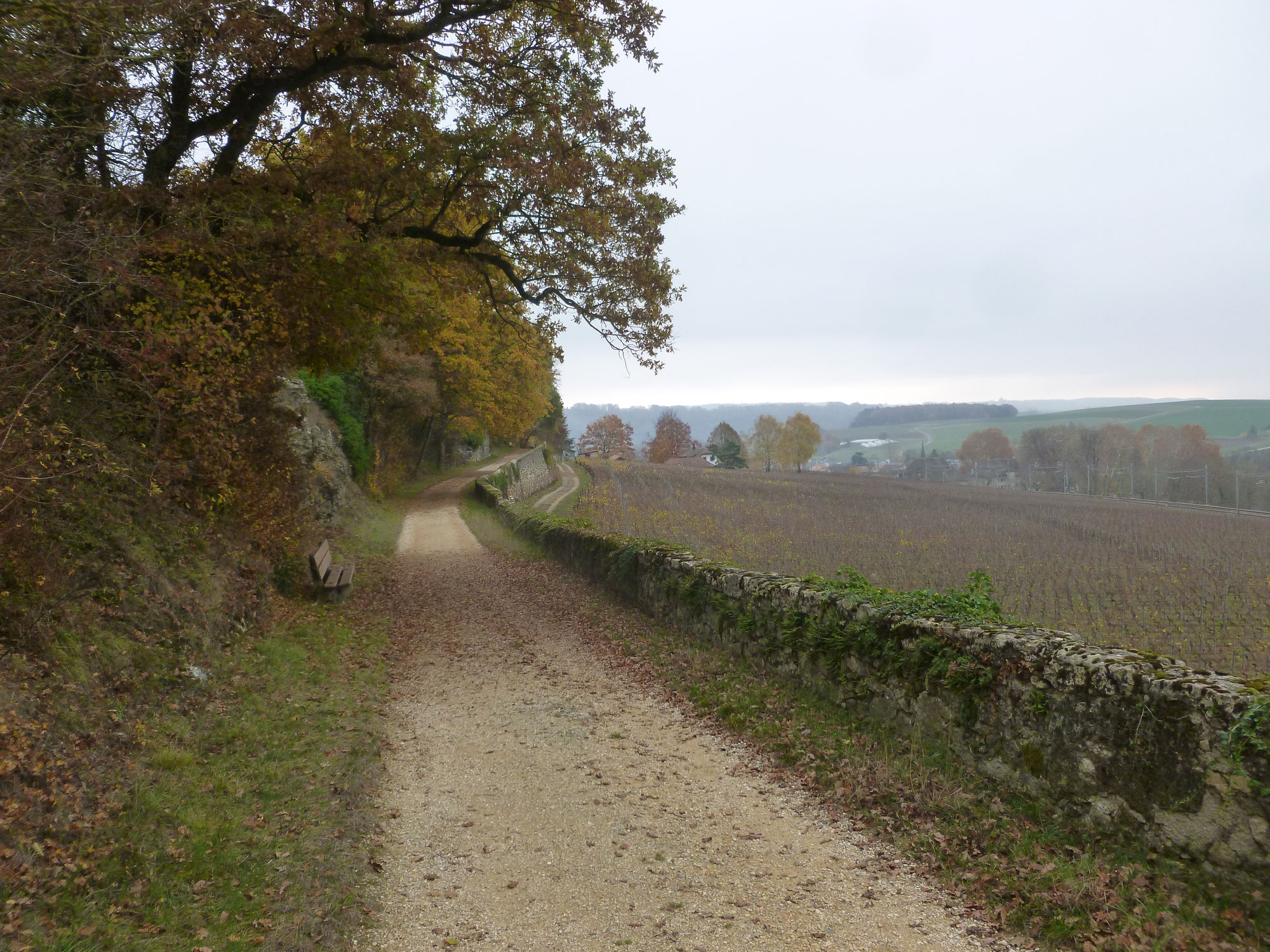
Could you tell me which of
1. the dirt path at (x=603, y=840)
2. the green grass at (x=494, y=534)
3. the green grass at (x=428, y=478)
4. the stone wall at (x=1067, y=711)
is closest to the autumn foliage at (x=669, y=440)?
the green grass at (x=428, y=478)

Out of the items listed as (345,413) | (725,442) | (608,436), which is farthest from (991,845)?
(608,436)

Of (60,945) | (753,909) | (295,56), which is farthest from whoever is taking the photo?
(295,56)

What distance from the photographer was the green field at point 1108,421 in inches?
3487

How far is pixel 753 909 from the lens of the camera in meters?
4.14

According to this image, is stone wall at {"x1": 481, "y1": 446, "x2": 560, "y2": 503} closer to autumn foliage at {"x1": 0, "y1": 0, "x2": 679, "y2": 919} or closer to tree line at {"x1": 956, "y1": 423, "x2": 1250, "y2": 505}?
autumn foliage at {"x1": 0, "y1": 0, "x2": 679, "y2": 919}

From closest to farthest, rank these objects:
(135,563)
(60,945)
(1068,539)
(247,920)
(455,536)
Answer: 1. (60,945)
2. (247,920)
3. (135,563)
4. (1068,539)
5. (455,536)

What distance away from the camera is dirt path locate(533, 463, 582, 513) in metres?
29.0

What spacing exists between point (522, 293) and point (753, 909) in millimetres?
10176

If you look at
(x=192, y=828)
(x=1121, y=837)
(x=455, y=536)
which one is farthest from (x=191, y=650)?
(x=455, y=536)

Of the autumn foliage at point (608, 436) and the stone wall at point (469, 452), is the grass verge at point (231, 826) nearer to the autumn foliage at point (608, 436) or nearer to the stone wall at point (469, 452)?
the stone wall at point (469, 452)

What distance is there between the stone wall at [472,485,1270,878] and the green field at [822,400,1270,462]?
73534 millimetres

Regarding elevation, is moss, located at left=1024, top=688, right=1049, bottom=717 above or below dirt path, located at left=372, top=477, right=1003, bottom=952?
above

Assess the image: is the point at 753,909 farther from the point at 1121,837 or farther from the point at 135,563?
the point at 135,563

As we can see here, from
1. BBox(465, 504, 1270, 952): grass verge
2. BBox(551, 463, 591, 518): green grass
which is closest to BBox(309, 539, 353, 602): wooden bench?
BBox(465, 504, 1270, 952): grass verge
